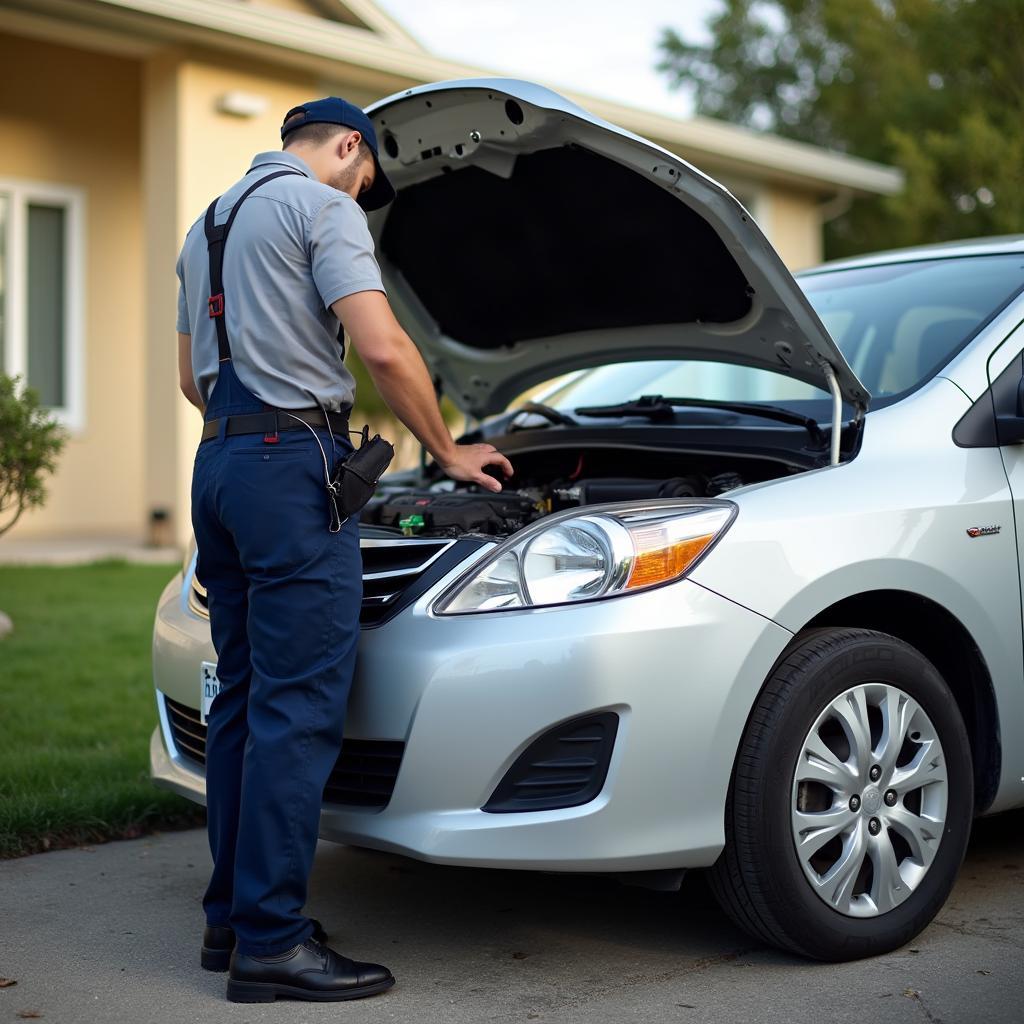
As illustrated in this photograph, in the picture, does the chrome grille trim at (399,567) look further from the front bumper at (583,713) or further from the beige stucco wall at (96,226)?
the beige stucco wall at (96,226)

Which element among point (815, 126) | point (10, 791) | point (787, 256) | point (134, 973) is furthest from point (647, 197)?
point (815, 126)

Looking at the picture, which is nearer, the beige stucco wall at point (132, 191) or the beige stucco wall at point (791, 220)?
the beige stucco wall at point (132, 191)

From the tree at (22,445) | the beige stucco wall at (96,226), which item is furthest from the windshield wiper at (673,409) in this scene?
the beige stucco wall at (96,226)

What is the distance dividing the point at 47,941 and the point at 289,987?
72cm

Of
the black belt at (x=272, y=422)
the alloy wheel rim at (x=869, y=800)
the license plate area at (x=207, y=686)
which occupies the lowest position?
the alloy wheel rim at (x=869, y=800)

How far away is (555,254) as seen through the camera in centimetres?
407

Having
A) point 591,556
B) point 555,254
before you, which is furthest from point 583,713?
→ point 555,254

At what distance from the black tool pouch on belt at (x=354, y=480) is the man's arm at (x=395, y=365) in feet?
0.39

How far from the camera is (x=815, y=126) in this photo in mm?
28828

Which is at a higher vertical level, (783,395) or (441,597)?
(783,395)

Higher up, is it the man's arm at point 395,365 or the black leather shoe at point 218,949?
the man's arm at point 395,365

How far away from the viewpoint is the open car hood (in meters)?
3.28

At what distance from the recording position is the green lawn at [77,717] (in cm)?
404

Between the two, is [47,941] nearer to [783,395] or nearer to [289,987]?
[289,987]
